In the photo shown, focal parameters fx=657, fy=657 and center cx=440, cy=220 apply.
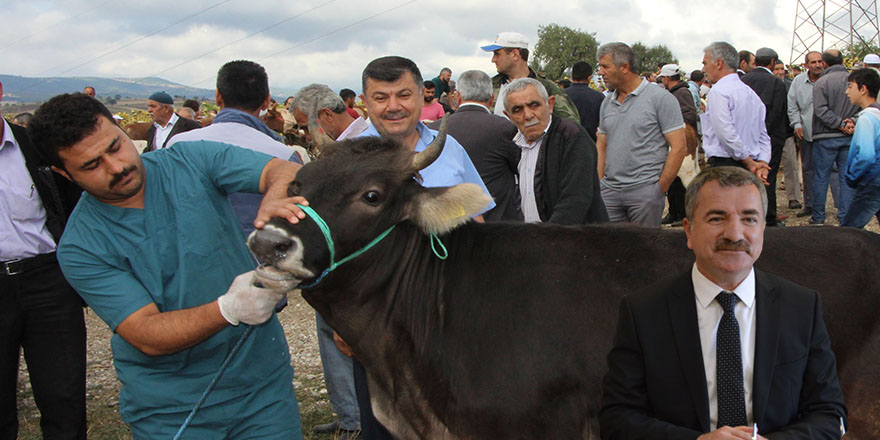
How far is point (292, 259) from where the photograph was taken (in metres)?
2.65

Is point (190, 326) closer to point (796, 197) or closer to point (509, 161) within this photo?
point (509, 161)

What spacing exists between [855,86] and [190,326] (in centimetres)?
A: 817

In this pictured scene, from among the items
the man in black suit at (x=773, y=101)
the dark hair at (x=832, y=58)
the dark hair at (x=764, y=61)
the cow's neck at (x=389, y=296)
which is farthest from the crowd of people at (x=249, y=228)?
the dark hair at (x=832, y=58)

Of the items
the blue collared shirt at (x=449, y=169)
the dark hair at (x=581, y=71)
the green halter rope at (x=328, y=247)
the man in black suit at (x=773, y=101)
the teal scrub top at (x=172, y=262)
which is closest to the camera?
the green halter rope at (x=328, y=247)

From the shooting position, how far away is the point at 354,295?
3.16m

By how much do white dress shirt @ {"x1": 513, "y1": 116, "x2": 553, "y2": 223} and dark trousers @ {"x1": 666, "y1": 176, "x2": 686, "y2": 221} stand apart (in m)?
6.15

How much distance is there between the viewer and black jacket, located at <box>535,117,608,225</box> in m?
4.57

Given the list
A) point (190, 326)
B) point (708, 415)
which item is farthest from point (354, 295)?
point (708, 415)

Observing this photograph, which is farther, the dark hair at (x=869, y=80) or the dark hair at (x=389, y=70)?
the dark hair at (x=869, y=80)

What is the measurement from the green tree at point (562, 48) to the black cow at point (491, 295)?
60.4 m

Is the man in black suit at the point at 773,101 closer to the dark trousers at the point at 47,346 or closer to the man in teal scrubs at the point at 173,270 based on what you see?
the man in teal scrubs at the point at 173,270

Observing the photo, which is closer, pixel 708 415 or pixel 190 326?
pixel 708 415

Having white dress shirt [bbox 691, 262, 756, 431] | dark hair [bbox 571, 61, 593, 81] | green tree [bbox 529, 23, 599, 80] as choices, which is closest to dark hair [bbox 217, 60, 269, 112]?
white dress shirt [bbox 691, 262, 756, 431]

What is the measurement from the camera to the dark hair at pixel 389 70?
3.83m
